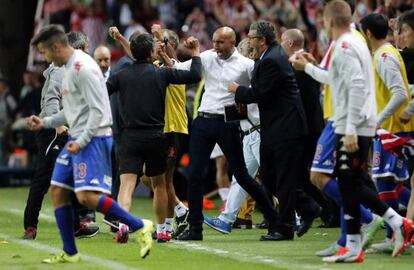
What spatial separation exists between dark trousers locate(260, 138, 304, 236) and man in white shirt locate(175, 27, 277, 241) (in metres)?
0.43

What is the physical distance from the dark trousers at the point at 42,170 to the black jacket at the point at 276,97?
7.14 ft

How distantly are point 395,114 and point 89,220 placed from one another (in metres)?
4.53

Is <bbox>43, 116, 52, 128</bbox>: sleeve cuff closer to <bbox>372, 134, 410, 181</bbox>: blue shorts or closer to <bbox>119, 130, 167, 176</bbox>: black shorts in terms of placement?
<bbox>119, 130, 167, 176</bbox>: black shorts

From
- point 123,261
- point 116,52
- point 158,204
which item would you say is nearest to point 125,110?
point 158,204

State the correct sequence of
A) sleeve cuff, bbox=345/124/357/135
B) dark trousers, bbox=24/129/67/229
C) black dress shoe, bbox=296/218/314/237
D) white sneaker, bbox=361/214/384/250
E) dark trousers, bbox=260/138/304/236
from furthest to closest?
black dress shoe, bbox=296/218/314/237 → dark trousers, bbox=24/129/67/229 → dark trousers, bbox=260/138/304/236 → white sneaker, bbox=361/214/384/250 → sleeve cuff, bbox=345/124/357/135

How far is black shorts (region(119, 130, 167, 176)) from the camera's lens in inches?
564

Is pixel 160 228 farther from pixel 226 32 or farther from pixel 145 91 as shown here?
pixel 226 32

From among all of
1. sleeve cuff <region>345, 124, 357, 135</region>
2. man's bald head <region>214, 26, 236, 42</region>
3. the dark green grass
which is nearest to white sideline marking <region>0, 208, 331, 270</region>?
the dark green grass

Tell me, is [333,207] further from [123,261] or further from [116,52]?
[116,52]

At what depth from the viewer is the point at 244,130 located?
16609mm

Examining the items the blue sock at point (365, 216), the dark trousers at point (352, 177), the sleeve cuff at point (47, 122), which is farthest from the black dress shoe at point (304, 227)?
the sleeve cuff at point (47, 122)

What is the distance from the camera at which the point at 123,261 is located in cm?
1276

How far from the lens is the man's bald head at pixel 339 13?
40.0ft

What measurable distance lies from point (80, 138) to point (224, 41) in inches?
123
